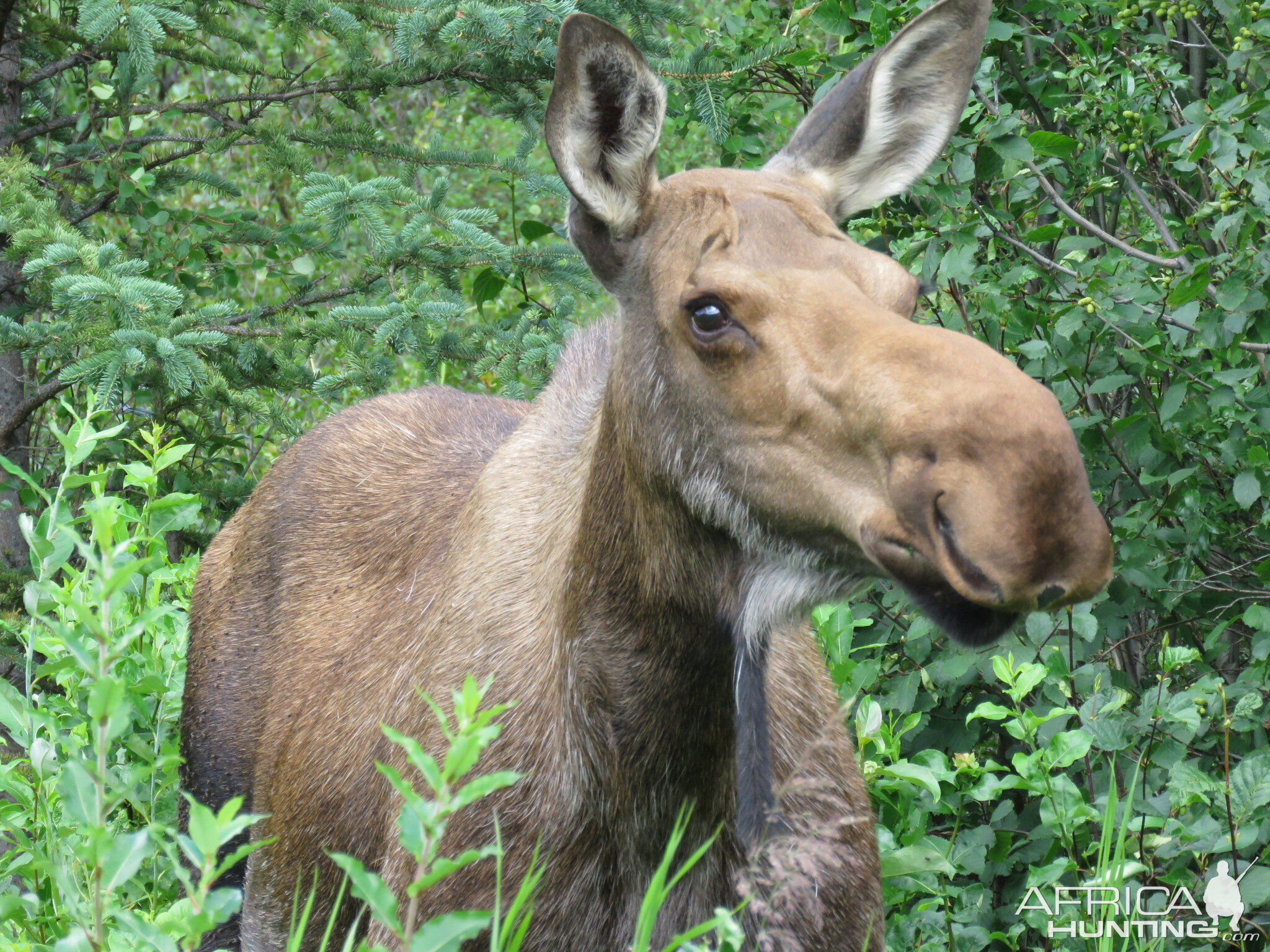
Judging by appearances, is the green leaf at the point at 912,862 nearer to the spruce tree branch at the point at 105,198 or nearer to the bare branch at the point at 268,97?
the bare branch at the point at 268,97

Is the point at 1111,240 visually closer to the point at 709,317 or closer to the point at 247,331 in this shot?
the point at 709,317

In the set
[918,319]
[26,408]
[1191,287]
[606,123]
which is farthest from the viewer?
[26,408]

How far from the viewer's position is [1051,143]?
3.99 meters

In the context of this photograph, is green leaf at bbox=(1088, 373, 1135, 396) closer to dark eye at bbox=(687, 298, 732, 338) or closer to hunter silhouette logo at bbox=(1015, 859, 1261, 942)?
hunter silhouette logo at bbox=(1015, 859, 1261, 942)

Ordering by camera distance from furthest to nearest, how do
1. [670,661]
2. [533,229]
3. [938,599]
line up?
1. [533,229]
2. [670,661]
3. [938,599]

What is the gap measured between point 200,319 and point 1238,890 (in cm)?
425

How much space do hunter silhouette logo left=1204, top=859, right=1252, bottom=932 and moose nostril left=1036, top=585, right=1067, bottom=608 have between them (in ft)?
5.83

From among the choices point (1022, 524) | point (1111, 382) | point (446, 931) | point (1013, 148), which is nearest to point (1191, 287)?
point (1111, 382)

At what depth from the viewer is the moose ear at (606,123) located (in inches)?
113

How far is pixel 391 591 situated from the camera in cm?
402

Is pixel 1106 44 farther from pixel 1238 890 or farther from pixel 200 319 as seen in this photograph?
pixel 200 319

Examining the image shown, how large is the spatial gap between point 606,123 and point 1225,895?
2.47 metres

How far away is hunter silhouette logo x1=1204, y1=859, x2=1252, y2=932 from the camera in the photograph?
11.1 feet

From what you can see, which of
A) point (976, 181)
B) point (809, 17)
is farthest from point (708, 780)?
point (809, 17)
